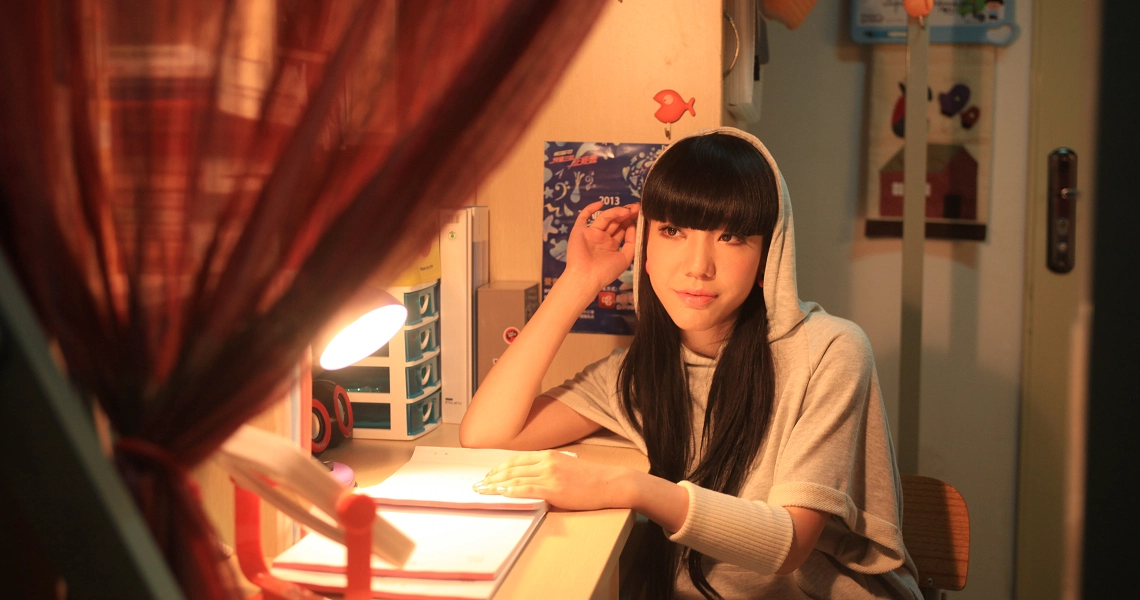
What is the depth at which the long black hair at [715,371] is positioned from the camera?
4.09 ft

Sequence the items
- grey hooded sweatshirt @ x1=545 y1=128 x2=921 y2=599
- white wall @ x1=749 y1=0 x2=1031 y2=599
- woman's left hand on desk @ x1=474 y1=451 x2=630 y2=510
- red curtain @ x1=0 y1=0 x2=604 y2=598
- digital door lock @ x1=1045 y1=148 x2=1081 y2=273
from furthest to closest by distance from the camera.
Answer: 1. white wall @ x1=749 y1=0 x2=1031 y2=599
2. digital door lock @ x1=1045 y1=148 x2=1081 y2=273
3. grey hooded sweatshirt @ x1=545 y1=128 x2=921 y2=599
4. woman's left hand on desk @ x1=474 y1=451 x2=630 y2=510
5. red curtain @ x1=0 y1=0 x2=604 y2=598

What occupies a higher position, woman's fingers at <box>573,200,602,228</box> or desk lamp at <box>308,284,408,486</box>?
woman's fingers at <box>573,200,602,228</box>

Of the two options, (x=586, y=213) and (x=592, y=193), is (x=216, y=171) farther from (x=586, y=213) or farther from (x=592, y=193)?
(x=592, y=193)

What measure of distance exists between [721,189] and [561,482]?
49 cm

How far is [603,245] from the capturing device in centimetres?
149

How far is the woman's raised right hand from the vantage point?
1449 mm

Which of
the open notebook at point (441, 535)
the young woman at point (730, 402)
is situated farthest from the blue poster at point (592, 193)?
the open notebook at point (441, 535)

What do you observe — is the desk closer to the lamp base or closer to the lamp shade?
the lamp base

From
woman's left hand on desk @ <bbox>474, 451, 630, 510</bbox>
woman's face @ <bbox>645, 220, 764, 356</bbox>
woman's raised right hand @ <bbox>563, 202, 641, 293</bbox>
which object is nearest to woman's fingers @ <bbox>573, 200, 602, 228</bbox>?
woman's raised right hand @ <bbox>563, 202, 641, 293</bbox>

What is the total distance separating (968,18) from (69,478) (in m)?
2.28

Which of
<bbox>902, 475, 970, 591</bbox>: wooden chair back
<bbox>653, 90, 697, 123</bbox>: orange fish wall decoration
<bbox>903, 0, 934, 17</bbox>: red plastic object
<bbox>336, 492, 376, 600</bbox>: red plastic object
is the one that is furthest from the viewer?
<bbox>903, 0, 934, 17</bbox>: red plastic object

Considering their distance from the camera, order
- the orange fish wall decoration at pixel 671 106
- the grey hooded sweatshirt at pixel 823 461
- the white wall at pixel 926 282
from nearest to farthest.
Result: the grey hooded sweatshirt at pixel 823 461, the orange fish wall decoration at pixel 671 106, the white wall at pixel 926 282

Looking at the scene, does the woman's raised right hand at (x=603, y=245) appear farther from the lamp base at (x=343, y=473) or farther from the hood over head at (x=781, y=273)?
the lamp base at (x=343, y=473)

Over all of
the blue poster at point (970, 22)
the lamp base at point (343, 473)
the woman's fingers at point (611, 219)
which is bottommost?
the lamp base at point (343, 473)
